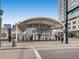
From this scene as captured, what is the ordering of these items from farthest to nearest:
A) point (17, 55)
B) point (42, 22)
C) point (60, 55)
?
point (42, 22) → point (17, 55) → point (60, 55)

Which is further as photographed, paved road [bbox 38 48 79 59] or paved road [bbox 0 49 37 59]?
paved road [bbox 0 49 37 59]

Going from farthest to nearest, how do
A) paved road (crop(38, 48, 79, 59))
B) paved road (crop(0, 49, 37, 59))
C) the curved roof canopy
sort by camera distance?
the curved roof canopy
paved road (crop(0, 49, 37, 59))
paved road (crop(38, 48, 79, 59))

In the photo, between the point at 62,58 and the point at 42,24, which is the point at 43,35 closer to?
the point at 42,24

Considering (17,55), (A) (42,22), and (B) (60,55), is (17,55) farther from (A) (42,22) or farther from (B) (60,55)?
(A) (42,22)

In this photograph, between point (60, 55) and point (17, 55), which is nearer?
point (60, 55)

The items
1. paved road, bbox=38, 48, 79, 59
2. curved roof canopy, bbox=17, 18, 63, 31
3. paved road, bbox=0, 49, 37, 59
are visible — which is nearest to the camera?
paved road, bbox=38, 48, 79, 59

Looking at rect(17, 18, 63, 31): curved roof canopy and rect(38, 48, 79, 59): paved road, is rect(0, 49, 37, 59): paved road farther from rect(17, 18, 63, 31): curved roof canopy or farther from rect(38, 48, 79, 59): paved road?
rect(17, 18, 63, 31): curved roof canopy

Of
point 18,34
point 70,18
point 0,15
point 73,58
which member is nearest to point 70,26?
point 70,18

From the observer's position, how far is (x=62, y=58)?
17438 millimetres

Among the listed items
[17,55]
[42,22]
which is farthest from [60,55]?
[42,22]

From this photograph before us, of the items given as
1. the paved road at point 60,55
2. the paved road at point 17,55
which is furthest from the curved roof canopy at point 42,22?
the paved road at point 60,55

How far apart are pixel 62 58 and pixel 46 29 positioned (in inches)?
1488

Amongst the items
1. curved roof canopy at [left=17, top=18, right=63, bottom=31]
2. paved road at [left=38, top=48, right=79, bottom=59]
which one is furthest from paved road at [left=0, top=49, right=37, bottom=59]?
curved roof canopy at [left=17, top=18, right=63, bottom=31]

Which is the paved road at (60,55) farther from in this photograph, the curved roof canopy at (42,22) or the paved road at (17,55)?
the curved roof canopy at (42,22)
